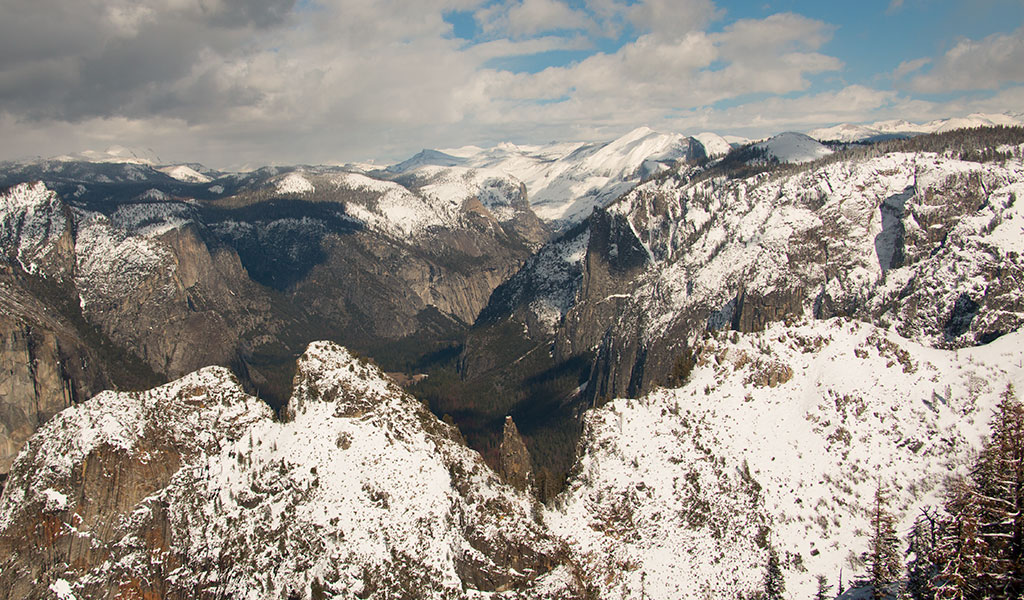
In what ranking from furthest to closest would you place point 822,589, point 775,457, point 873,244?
point 873,244 → point 775,457 → point 822,589

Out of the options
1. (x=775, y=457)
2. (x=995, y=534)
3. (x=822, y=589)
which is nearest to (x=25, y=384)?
(x=775, y=457)

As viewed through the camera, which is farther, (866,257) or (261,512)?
(866,257)

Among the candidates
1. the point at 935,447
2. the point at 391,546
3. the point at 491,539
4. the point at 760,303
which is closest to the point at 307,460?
the point at 391,546

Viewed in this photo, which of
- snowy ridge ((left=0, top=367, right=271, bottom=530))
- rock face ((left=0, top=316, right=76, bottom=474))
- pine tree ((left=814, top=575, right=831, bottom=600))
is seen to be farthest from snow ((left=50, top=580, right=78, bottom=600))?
rock face ((left=0, top=316, right=76, bottom=474))

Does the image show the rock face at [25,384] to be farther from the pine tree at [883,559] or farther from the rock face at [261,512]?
the pine tree at [883,559]

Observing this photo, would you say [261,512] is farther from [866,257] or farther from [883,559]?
[866,257]

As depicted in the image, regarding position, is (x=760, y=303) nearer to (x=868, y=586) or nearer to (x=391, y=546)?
(x=868, y=586)
